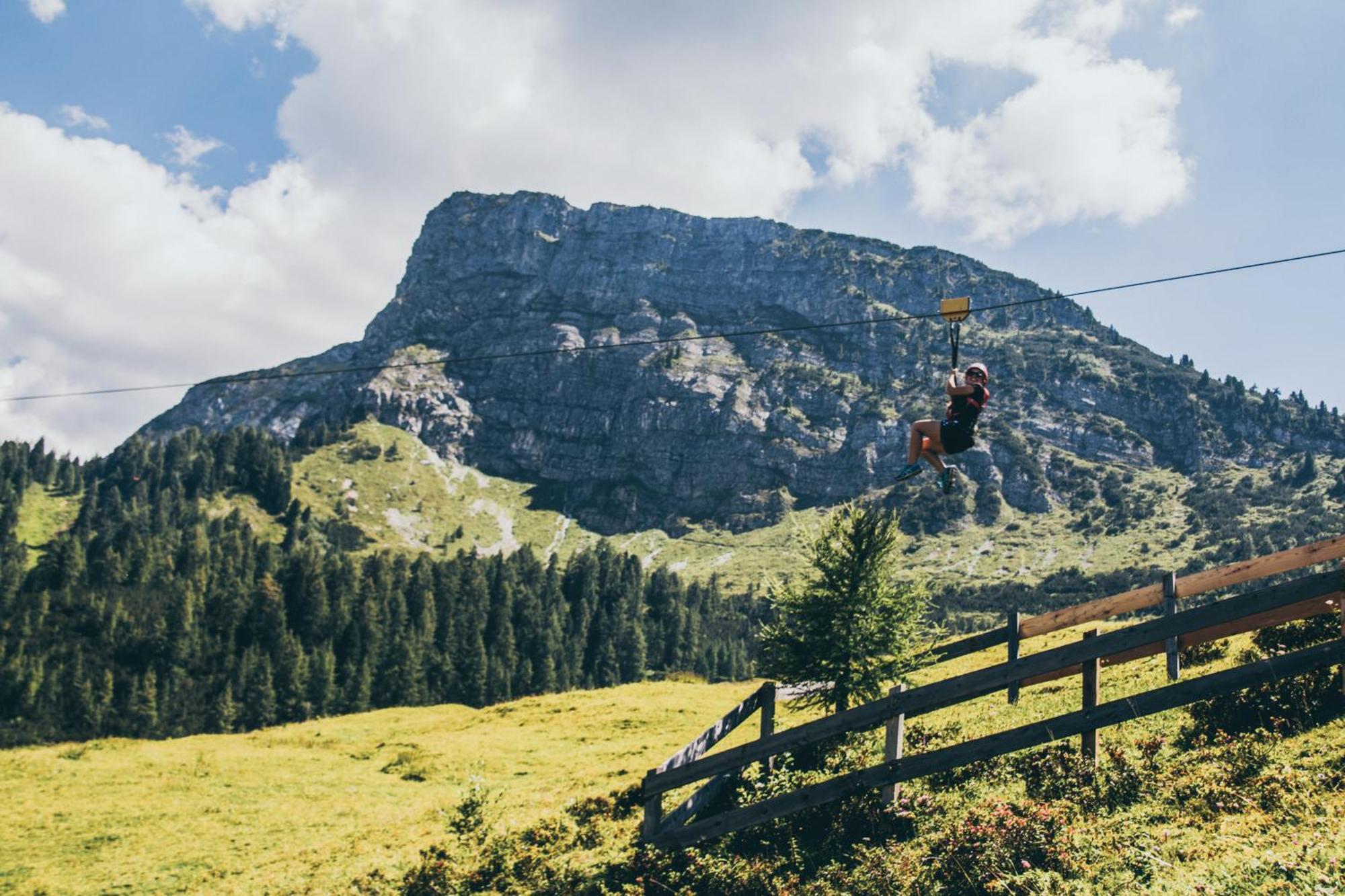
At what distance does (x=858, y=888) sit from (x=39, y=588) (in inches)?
6959

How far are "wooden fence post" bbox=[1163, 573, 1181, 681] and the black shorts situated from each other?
4874 millimetres

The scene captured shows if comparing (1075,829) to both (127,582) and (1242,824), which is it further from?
(127,582)

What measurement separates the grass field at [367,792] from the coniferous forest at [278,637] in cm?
8004

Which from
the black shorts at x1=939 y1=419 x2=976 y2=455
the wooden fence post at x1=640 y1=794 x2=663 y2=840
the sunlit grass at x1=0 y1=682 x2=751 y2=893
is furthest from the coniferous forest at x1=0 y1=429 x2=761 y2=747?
the black shorts at x1=939 y1=419 x2=976 y2=455

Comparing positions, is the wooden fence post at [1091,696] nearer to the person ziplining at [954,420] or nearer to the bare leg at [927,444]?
the person ziplining at [954,420]

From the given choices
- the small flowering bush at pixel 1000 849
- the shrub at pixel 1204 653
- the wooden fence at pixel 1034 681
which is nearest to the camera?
the small flowering bush at pixel 1000 849

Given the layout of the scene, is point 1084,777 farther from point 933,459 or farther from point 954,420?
point 954,420

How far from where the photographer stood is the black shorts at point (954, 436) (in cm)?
1478

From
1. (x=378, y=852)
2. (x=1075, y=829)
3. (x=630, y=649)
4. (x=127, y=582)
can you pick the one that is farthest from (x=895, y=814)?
(x=127, y=582)

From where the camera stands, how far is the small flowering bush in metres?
9.90

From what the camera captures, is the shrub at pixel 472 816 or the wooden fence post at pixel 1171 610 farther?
the shrub at pixel 472 816

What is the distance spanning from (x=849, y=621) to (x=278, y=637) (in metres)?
122

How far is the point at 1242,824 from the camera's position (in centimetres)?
952

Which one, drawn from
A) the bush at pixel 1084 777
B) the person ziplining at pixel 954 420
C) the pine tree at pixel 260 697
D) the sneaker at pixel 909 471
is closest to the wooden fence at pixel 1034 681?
the bush at pixel 1084 777
